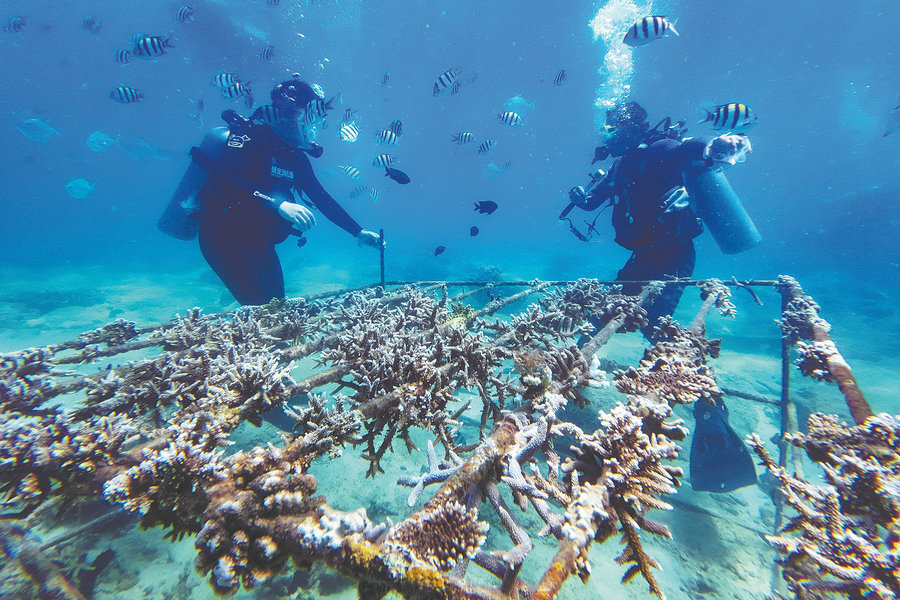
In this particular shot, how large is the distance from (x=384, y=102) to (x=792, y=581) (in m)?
52.2

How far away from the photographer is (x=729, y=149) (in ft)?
16.9

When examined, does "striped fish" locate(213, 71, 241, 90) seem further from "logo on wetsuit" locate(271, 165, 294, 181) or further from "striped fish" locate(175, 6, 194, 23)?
"striped fish" locate(175, 6, 194, 23)

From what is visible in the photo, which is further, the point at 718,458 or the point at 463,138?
the point at 463,138

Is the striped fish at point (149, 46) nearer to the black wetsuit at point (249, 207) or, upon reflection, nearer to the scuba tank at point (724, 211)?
the black wetsuit at point (249, 207)

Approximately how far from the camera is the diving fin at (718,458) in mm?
4406

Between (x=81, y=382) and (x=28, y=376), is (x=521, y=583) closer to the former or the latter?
(x=81, y=382)

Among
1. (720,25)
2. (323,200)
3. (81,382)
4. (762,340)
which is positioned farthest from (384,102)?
(81,382)

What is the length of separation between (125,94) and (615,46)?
152 feet

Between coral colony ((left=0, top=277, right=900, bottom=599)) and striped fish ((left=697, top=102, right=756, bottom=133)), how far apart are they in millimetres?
4573

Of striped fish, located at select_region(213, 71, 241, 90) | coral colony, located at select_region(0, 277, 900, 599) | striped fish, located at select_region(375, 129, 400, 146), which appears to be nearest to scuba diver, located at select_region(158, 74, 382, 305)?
striped fish, located at select_region(213, 71, 241, 90)

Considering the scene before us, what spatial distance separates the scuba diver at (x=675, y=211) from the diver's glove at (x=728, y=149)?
0.01 meters

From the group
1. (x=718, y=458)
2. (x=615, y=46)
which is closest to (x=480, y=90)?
(x=615, y=46)

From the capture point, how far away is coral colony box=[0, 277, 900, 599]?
120 centimetres

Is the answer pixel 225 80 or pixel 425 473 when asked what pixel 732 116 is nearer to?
pixel 425 473
